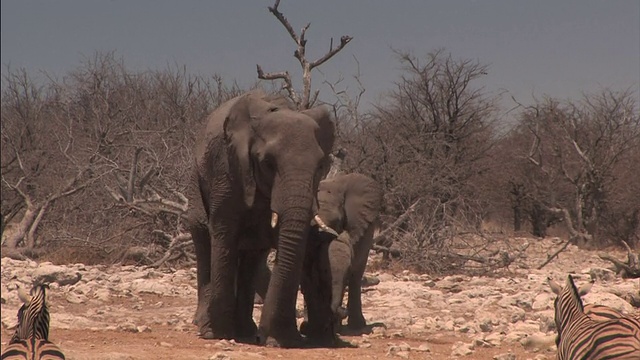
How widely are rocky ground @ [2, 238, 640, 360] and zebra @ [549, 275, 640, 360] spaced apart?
1881 mm

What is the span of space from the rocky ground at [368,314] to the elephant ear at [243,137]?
1412mm

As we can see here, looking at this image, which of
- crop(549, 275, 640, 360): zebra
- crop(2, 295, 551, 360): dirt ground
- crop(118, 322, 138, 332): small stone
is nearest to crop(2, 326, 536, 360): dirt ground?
crop(2, 295, 551, 360): dirt ground

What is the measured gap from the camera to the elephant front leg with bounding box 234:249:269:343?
9.17 m

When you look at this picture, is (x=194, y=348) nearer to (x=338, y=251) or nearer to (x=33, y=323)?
(x=338, y=251)

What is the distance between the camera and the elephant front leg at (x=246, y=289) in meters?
9.17

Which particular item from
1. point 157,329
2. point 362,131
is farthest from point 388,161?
point 157,329

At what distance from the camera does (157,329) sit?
9.82m

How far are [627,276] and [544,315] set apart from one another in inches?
208

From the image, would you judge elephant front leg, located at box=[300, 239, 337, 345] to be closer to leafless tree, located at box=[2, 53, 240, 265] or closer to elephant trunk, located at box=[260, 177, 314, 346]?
elephant trunk, located at box=[260, 177, 314, 346]

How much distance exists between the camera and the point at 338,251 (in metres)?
9.34

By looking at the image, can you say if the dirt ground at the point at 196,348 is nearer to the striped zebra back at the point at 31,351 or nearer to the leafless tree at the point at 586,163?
the striped zebra back at the point at 31,351

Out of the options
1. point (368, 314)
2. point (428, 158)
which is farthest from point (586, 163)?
point (368, 314)

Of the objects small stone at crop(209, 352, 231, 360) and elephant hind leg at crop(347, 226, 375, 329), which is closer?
small stone at crop(209, 352, 231, 360)

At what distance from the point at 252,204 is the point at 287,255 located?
0.71 meters
